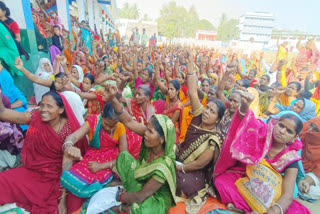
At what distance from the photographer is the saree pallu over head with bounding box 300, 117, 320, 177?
9.06 feet

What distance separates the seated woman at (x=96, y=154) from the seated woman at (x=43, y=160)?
135 millimetres

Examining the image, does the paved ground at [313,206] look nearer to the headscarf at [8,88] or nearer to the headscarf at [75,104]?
the headscarf at [75,104]

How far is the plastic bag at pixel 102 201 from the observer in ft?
5.85

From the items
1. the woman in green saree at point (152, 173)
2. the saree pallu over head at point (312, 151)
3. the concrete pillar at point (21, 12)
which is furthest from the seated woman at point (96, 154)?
the concrete pillar at point (21, 12)

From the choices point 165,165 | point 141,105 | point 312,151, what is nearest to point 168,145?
point 165,165

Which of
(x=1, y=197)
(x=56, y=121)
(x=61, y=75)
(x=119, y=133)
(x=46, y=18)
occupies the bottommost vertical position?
(x=1, y=197)

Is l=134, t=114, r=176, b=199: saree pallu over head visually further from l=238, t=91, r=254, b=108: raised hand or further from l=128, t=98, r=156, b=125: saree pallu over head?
l=128, t=98, r=156, b=125: saree pallu over head

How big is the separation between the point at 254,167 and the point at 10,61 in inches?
183

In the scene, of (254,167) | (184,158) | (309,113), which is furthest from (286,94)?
→ (184,158)

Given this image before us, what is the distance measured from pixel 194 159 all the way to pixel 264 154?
2.38 feet

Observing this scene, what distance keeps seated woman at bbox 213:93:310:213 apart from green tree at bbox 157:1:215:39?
186 ft

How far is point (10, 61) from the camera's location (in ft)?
12.3

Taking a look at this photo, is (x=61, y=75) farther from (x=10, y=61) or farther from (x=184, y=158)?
(x=184, y=158)

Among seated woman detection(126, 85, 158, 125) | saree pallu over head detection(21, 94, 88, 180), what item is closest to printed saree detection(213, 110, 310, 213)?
seated woman detection(126, 85, 158, 125)
